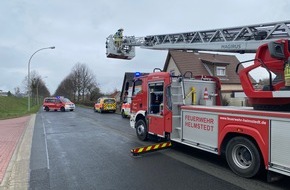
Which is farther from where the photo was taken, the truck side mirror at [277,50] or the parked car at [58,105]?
the parked car at [58,105]

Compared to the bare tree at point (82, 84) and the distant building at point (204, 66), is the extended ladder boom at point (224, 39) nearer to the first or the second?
the distant building at point (204, 66)

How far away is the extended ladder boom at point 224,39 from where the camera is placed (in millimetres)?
8477

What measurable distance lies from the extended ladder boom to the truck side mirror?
1.71 metres

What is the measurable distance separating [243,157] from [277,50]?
2363 mm

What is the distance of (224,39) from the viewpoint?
10.0 metres

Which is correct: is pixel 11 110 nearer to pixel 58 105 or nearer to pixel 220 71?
pixel 58 105

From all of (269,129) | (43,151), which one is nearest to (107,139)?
(43,151)

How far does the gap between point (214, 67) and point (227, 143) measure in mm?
29893

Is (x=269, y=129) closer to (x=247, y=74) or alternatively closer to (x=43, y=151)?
(x=247, y=74)

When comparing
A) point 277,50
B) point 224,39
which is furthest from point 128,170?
point 224,39

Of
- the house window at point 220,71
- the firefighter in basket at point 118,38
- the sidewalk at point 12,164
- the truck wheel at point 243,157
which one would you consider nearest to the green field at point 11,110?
the firefighter in basket at point 118,38

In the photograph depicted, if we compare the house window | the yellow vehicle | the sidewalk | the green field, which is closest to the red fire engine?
the sidewalk

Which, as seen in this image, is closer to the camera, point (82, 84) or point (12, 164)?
point (12, 164)

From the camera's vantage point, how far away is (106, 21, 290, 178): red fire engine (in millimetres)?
6281
